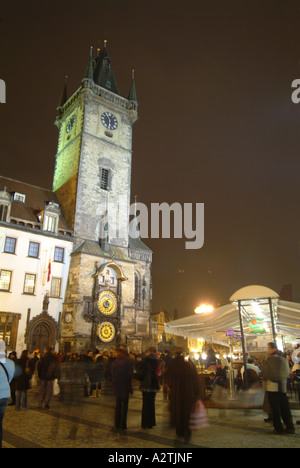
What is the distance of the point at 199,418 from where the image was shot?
22.2 ft

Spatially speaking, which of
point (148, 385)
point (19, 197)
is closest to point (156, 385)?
point (148, 385)

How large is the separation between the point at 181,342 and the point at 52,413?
85410 millimetres

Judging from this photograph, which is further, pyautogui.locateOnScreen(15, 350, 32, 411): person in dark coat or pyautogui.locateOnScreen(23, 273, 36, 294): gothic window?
pyautogui.locateOnScreen(23, 273, 36, 294): gothic window

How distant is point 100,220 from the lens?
34.8 metres

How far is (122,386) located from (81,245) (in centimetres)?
2504

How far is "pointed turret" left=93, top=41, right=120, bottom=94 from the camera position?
41688 millimetres

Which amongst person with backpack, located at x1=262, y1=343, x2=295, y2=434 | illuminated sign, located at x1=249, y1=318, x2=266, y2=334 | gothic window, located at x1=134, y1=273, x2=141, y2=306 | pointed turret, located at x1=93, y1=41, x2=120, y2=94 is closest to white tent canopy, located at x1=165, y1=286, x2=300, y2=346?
illuminated sign, located at x1=249, y1=318, x2=266, y2=334

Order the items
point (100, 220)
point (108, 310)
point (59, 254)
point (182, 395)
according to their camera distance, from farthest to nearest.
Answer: point (100, 220)
point (108, 310)
point (59, 254)
point (182, 395)

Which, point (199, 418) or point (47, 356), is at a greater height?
point (47, 356)

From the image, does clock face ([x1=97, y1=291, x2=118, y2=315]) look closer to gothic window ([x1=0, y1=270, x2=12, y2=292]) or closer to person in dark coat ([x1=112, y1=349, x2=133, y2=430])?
gothic window ([x1=0, y1=270, x2=12, y2=292])

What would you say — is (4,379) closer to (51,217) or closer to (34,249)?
(34,249)

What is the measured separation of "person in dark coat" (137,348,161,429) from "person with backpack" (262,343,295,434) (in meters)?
2.65
